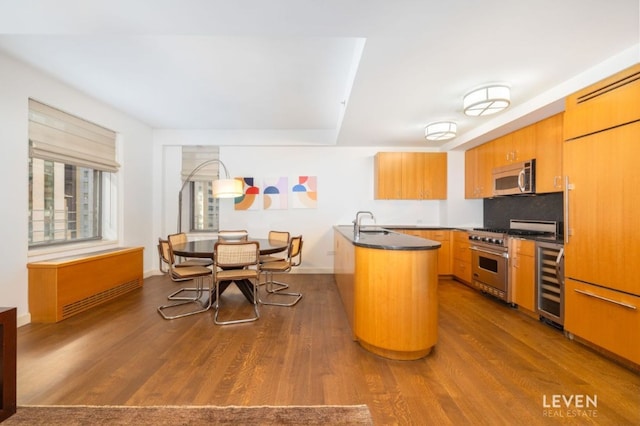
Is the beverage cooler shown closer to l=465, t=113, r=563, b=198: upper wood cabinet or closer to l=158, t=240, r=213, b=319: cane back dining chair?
l=465, t=113, r=563, b=198: upper wood cabinet

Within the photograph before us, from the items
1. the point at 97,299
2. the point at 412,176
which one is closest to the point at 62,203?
the point at 97,299

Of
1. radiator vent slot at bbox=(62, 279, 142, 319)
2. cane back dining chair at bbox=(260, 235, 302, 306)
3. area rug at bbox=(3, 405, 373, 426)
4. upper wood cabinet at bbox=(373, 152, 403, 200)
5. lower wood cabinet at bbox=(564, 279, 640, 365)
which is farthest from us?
upper wood cabinet at bbox=(373, 152, 403, 200)

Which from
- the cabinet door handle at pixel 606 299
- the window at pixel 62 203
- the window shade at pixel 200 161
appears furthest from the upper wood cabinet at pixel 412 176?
the window at pixel 62 203

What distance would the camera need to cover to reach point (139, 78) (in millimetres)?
3191

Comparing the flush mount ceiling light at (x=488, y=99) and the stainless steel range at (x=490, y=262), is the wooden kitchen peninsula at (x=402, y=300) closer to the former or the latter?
the flush mount ceiling light at (x=488, y=99)

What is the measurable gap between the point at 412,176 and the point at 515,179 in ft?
5.58

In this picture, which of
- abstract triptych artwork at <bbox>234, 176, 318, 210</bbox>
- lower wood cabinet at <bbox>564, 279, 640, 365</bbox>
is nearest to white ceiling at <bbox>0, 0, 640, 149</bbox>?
abstract triptych artwork at <bbox>234, 176, 318, 210</bbox>

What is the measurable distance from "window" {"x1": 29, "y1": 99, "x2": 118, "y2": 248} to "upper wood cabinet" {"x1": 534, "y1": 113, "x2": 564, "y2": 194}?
5.96 m

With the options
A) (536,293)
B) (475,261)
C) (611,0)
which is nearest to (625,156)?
(611,0)

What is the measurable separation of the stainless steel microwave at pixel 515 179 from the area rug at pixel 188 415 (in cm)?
345

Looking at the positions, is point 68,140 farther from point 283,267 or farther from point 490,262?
point 490,262

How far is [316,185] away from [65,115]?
379 cm

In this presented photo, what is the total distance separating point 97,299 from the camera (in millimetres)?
3385

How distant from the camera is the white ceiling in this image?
68.9 inches
